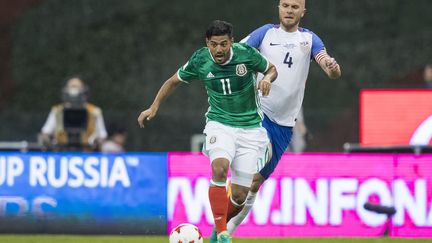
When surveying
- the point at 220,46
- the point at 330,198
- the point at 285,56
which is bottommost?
the point at 330,198

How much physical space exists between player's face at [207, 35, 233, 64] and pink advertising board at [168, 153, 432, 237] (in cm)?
341

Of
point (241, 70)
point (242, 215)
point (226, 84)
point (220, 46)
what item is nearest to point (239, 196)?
point (242, 215)

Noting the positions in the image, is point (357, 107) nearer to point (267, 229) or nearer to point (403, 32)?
point (403, 32)

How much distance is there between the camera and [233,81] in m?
12.6

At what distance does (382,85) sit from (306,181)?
6.12 meters

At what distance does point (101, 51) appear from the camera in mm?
21828

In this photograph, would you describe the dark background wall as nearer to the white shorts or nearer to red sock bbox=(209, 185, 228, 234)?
the white shorts

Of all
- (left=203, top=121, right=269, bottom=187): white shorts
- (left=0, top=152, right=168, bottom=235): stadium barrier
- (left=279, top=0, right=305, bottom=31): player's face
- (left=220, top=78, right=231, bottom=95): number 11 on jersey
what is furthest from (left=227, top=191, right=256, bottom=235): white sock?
(left=0, top=152, right=168, bottom=235): stadium barrier

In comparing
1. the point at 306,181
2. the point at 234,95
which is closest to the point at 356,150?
the point at 306,181

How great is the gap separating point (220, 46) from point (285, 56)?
1102mm

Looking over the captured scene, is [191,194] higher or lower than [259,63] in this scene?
lower

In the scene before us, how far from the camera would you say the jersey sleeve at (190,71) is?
12.7m

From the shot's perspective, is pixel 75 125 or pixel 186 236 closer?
pixel 186 236

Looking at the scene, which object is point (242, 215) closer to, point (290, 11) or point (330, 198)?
point (290, 11)
